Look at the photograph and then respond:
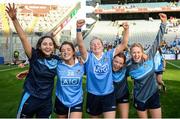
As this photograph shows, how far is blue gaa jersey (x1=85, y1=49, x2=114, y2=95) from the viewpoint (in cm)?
661

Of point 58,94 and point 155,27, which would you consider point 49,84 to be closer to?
point 58,94

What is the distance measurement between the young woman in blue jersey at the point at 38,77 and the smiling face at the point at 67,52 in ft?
0.60

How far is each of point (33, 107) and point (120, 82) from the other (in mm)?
1595

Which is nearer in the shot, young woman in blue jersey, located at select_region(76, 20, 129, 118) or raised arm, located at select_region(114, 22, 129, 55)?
young woman in blue jersey, located at select_region(76, 20, 129, 118)

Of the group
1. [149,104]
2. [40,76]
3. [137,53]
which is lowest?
[149,104]

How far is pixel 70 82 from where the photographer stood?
21.0 ft

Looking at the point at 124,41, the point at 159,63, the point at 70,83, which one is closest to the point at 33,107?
the point at 70,83

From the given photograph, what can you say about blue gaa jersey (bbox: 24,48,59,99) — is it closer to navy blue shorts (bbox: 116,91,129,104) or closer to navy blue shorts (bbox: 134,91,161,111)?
navy blue shorts (bbox: 116,91,129,104)

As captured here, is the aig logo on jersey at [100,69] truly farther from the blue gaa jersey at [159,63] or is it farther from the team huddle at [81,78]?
the blue gaa jersey at [159,63]

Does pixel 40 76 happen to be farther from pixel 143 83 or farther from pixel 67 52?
pixel 143 83

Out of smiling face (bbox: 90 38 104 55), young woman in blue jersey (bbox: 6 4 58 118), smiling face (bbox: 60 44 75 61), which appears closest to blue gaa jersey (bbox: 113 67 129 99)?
smiling face (bbox: 90 38 104 55)

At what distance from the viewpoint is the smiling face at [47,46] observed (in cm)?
634

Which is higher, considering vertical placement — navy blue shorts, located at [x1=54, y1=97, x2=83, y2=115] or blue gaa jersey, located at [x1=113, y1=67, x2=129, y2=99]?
blue gaa jersey, located at [x1=113, y1=67, x2=129, y2=99]

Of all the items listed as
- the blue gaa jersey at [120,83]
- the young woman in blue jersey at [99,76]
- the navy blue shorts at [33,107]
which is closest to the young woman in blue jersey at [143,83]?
the blue gaa jersey at [120,83]
